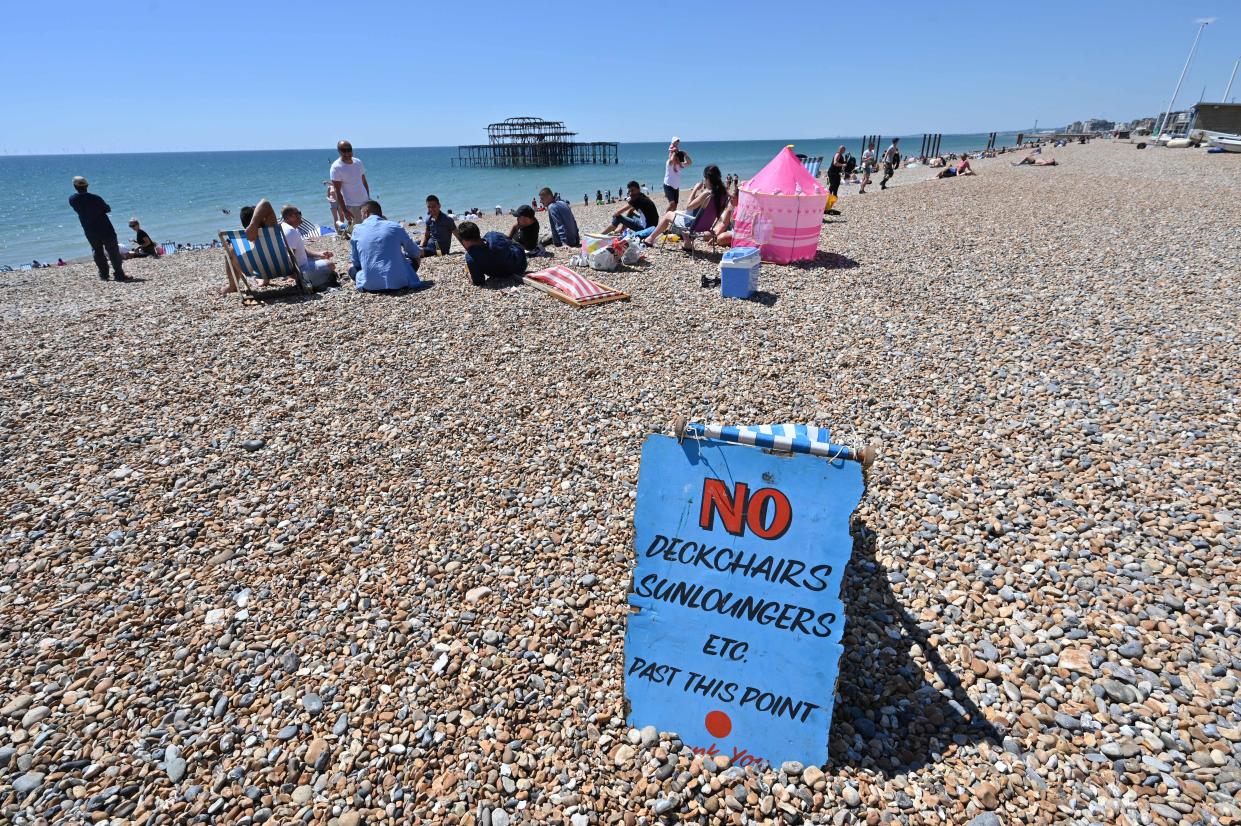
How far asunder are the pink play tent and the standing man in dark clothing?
38.2ft

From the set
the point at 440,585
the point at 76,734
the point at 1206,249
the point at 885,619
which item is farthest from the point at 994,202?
the point at 76,734

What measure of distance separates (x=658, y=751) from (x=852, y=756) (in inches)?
31.3

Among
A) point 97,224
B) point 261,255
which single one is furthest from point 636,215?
point 97,224

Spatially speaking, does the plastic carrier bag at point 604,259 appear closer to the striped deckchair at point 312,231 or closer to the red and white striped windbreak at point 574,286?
the red and white striped windbreak at point 574,286

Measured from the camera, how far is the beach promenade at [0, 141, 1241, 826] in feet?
7.52

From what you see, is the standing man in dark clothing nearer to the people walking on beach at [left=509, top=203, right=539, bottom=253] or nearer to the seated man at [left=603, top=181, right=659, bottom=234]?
the people walking on beach at [left=509, top=203, right=539, bottom=253]

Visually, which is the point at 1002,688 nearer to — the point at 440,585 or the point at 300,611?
the point at 440,585

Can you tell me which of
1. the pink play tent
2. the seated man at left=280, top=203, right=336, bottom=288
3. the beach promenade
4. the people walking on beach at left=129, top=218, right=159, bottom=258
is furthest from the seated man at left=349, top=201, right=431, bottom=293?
the people walking on beach at left=129, top=218, right=159, bottom=258

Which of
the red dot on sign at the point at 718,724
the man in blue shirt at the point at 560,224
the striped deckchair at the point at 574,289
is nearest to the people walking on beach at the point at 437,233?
the man in blue shirt at the point at 560,224

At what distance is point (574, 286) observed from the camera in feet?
27.5

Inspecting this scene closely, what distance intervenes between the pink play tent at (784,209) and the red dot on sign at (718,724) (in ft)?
29.1

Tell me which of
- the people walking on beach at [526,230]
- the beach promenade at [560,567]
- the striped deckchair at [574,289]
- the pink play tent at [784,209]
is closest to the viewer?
the beach promenade at [560,567]

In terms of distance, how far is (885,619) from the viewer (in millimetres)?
2963

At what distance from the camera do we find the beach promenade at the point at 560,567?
229 cm
